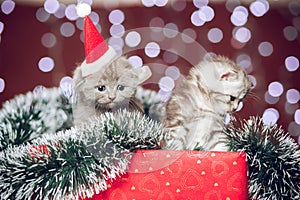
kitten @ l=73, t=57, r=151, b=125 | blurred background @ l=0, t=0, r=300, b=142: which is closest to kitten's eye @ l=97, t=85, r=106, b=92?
kitten @ l=73, t=57, r=151, b=125

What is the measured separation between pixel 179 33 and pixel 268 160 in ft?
4.08

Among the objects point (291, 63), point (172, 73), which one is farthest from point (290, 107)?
point (172, 73)

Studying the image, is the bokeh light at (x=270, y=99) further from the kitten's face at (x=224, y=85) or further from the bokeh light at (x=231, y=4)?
the kitten's face at (x=224, y=85)

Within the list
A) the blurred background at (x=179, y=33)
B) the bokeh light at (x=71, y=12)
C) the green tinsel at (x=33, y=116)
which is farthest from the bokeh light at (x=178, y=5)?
the green tinsel at (x=33, y=116)

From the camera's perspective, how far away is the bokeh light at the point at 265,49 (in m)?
1.85

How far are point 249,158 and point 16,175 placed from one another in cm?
32

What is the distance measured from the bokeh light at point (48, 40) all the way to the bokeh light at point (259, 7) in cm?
82

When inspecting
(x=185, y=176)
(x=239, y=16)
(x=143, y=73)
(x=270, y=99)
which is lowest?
(x=270, y=99)

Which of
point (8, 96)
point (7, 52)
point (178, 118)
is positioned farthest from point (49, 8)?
point (178, 118)

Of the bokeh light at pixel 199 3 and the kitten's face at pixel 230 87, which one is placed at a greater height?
the bokeh light at pixel 199 3

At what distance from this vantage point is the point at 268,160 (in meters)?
0.63

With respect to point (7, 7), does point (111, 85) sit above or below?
below

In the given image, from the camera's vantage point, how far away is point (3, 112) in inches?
34.5

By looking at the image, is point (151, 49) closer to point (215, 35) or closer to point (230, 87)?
point (230, 87)
